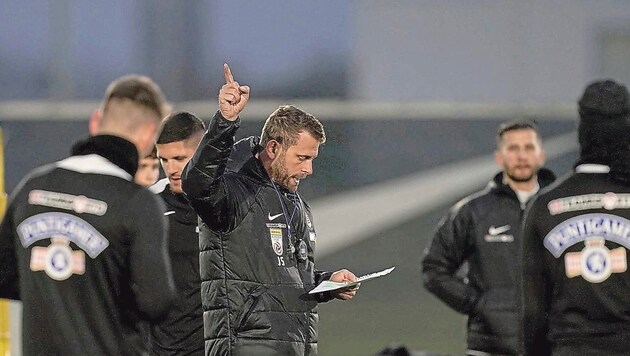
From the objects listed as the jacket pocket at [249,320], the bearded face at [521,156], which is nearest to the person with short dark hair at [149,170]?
the jacket pocket at [249,320]

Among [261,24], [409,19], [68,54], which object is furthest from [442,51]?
[68,54]

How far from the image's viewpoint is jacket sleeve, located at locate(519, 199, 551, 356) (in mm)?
4266

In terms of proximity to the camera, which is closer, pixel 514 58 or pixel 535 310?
pixel 535 310

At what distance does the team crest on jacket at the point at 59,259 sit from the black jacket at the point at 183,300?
51.2 inches

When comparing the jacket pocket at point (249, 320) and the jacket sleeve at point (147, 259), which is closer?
the jacket sleeve at point (147, 259)

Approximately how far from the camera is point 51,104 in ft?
40.0

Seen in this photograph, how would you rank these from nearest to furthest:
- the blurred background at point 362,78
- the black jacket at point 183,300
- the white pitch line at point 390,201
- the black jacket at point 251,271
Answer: the black jacket at point 251,271 → the black jacket at point 183,300 → the white pitch line at point 390,201 → the blurred background at point 362,78

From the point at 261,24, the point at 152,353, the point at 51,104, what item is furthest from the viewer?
the point at 261,24

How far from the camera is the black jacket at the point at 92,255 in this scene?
3738 mm

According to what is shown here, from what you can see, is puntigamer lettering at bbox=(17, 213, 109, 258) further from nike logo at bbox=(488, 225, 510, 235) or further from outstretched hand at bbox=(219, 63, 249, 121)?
nike logo at bbox=(488, 225, 510, 235)

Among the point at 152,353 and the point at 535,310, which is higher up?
the point at 535,310

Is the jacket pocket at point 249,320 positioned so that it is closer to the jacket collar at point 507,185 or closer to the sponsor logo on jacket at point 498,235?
the sponsor logo on jacket at point 498,235

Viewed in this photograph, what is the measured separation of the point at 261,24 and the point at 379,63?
1284mm

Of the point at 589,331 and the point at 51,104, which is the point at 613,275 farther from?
the point at 51,104
